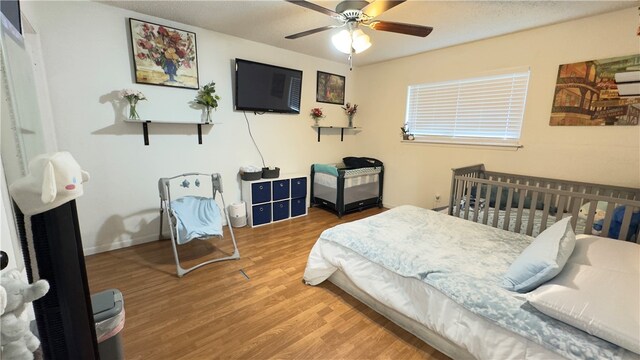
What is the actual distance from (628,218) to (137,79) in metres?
4.35

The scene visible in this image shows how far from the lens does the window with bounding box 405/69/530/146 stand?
297 centimetres

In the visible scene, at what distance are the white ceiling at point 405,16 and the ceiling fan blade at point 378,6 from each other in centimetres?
52

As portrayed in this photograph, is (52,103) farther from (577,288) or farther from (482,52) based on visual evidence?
(482,52)

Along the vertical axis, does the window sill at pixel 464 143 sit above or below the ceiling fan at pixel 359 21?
below

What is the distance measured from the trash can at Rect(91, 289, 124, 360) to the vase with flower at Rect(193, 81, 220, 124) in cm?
214

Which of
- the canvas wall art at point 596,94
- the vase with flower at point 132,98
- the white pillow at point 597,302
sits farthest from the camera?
the vase with flower at point 132,98

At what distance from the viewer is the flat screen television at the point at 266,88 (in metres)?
3.28

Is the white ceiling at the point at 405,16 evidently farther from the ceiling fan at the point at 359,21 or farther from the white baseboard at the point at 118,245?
the white baseboard at the point at 118,245

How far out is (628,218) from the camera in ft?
6.01

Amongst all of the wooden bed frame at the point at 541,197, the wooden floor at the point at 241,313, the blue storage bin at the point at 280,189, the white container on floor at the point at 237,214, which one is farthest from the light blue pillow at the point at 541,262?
the white container on floor at the point at 237,214

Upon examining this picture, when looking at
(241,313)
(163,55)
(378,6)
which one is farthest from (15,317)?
(163,55)

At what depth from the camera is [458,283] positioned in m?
1.46

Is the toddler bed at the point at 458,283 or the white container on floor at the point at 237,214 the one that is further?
the white container on floor at the point at 237,214

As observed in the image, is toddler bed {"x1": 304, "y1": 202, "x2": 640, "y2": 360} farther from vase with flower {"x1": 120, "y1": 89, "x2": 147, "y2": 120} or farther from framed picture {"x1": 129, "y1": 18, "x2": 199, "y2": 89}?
framed picture {"x1": 129, "y1": 18, "x2": 199, "y2": 89}
